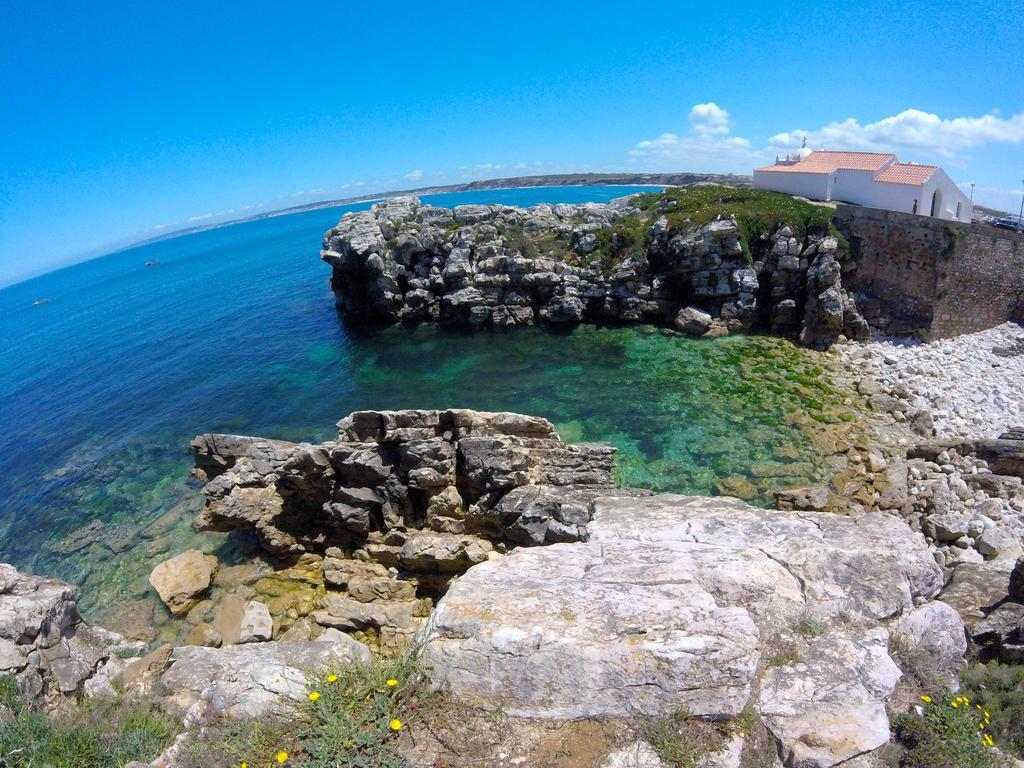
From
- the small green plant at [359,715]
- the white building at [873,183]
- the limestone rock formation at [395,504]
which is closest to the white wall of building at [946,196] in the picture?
the white building at [873,183]

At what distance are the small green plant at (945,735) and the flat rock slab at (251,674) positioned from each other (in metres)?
8.33

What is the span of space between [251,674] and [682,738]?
7.63 meters

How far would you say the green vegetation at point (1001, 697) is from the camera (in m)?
7.34

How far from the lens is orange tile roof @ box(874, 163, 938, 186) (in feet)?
122

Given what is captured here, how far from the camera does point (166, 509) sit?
24.7 meters

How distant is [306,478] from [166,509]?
9758 mm

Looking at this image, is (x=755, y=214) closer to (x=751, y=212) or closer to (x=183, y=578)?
(x=751, y=212)

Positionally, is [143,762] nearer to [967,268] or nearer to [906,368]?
[906,368]

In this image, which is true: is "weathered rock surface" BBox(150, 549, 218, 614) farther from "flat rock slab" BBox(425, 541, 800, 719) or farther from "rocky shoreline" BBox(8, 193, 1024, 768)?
"flat rock slab" BBox(425, 541, 800, 719)

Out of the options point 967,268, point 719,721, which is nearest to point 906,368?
point 967,268

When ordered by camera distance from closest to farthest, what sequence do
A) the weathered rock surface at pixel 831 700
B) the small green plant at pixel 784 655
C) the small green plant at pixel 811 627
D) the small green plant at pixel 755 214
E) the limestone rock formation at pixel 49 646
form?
the weathered rock surface at pixel 831 700
the small green plant at pixel 784 655
the small green plant at pixel 811 627
the limestone rock formation at pixel 49 646
the small green plant at pixel 755 214

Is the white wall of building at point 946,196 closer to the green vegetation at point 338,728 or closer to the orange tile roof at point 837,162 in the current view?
the orange tile roof at point 837,162

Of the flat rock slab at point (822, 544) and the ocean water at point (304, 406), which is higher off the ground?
the flat rock slab at point (822, 544)

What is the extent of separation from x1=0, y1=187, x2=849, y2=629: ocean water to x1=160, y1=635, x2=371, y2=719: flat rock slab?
38.6 ft
